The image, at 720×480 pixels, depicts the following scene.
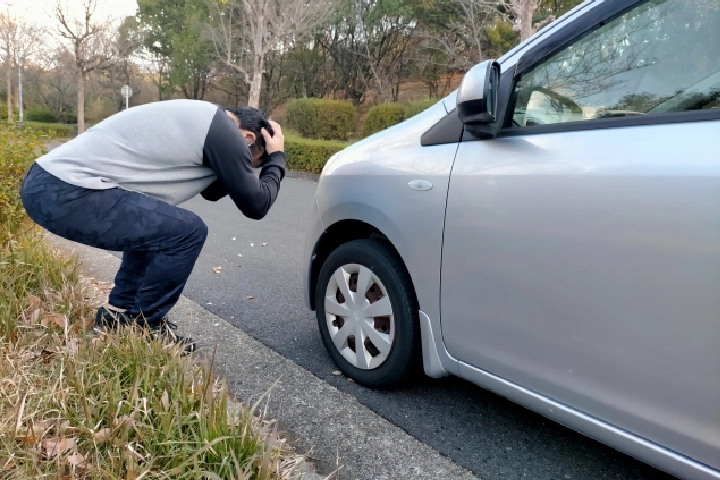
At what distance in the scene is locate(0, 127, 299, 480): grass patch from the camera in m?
1.55

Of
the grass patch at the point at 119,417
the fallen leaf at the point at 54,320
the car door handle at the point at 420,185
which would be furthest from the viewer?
the fallen leaf at the point at 54,320

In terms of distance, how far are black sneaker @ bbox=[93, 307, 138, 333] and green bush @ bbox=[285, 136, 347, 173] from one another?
11.0 meters

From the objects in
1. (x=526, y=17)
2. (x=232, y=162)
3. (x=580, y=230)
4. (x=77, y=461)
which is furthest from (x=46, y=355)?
(x=526, y=17)

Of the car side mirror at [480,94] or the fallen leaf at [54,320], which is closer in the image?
the car side mirror at [480,94]

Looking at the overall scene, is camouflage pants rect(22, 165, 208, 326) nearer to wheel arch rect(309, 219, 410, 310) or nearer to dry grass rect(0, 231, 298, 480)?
dry grass rect(0, 231, 298, 480)

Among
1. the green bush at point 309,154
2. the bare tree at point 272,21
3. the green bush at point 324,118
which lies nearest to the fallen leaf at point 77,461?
the green bush at point 309,154

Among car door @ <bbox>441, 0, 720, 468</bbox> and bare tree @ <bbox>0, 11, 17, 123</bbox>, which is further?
bare tree @ <bbox>0, 11, 17, 123</bbox>

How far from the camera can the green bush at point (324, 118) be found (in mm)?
18797

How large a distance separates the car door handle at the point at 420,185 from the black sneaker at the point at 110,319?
4.51 feet

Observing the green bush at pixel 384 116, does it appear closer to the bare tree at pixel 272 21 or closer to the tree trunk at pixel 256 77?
the bare tree at pixel 272 21

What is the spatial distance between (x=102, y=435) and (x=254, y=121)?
146cm

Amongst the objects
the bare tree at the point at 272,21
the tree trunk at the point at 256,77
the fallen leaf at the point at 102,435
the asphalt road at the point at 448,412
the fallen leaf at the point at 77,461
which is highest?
the bare tree at the point at 272,21

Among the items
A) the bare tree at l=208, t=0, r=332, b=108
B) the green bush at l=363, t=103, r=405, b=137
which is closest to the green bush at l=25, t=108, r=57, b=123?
the bare tree at l=208, t=0, r=332, b=108

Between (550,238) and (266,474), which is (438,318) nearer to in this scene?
(550,238)
